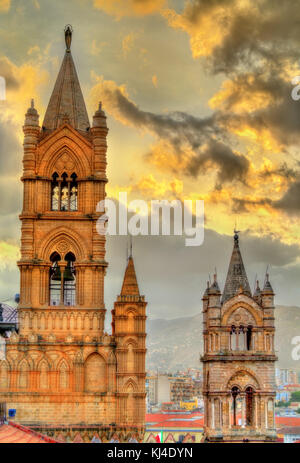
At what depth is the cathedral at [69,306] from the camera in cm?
6550

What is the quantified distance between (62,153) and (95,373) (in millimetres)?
14750

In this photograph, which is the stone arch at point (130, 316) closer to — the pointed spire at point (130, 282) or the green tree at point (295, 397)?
the pointed spire at point (130, 282)

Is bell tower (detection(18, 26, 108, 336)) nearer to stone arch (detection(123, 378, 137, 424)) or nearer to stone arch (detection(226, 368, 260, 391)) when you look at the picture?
stone arch (detection(123, 378, 137, 424))

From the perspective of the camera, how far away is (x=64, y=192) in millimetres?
70188

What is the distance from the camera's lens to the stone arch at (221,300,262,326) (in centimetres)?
6288

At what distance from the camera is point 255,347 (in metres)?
62.8

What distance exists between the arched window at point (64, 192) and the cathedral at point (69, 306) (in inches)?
2.6

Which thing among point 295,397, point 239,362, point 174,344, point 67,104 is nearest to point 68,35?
point 67,104

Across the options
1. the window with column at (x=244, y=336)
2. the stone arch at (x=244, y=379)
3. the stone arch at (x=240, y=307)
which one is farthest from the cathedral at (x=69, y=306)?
the stone arch at (x=244, y=379)

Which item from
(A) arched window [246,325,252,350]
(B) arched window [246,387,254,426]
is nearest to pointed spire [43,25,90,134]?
(A) arched window [246,325,252,350]

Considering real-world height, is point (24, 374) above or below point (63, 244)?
below

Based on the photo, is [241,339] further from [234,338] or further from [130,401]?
[130,401]

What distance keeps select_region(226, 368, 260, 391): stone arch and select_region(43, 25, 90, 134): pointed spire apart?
19.7m
